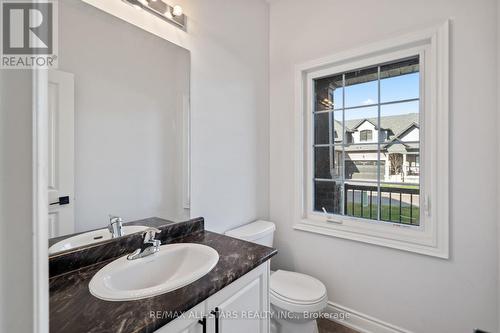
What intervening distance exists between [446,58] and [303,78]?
3.06 ft

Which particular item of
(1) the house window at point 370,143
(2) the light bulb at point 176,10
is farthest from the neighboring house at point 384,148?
(2) the light bulb at point 176,10

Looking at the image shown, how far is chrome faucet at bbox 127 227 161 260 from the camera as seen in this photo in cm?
105

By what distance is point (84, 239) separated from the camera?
1012 millimetres

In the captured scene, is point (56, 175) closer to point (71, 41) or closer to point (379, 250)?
point (71, 41)

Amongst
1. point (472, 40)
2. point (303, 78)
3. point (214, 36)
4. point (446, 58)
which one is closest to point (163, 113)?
point (214, 36)

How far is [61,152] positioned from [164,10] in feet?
2.99

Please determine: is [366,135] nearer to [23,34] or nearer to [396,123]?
[396,123]

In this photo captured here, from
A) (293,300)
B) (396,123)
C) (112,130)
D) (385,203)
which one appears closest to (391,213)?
(385,203)

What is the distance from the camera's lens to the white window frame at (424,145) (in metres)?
1.41

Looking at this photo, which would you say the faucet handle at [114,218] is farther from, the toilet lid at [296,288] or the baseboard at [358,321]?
the baseboard at [358,321]

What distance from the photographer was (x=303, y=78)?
1.99 m

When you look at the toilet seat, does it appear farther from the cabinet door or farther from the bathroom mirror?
the bathroom mirror

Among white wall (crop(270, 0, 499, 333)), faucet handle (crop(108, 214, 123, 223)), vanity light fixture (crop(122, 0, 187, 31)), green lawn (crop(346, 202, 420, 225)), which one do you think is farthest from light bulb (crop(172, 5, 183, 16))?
green lawn (crop(346, 202, 420, 225))

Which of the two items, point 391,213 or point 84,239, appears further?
point 391,213
